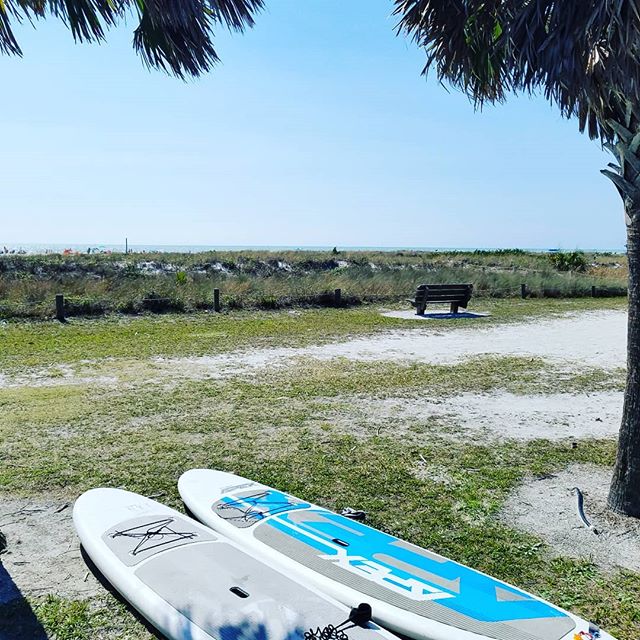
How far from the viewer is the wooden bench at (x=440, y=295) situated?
16500 millimetres

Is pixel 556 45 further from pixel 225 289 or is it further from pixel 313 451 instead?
pixel 225 289

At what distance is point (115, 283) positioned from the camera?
741 inches

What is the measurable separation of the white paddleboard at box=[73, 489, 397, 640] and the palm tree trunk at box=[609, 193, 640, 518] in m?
2.54

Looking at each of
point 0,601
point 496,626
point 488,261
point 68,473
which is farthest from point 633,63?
point 488,261

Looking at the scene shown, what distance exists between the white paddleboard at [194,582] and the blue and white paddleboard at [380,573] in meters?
0.20

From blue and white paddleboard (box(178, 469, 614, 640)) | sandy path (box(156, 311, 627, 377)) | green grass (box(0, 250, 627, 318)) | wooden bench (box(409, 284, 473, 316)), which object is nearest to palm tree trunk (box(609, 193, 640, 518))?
blue and white paddleboard (box(178, 469, 614, 640))

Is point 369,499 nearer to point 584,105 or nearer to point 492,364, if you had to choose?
point 584,105

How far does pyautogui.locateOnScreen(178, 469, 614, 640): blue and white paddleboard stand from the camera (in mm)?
2969

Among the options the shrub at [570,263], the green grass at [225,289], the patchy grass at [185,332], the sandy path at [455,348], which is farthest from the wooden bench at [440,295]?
the shrub at [570,263]

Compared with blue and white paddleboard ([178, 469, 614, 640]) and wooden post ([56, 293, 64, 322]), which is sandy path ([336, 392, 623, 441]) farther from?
wooden post ([56, 293, 64, 322])

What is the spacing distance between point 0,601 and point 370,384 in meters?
5.96

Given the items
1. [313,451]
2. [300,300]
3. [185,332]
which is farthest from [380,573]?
[300,300]

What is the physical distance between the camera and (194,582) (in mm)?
3293

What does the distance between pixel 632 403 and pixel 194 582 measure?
10.9 feet
